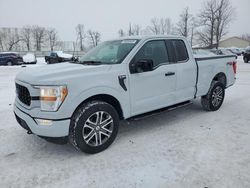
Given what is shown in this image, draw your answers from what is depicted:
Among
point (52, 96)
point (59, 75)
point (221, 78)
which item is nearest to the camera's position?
point (52, 96)

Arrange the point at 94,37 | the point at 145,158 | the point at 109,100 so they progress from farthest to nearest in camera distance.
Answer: the point at 94,37
the point at 109,100
the point at 145,158

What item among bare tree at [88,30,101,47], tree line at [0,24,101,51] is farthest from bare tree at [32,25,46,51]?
bare tree at [88,30,101,47]

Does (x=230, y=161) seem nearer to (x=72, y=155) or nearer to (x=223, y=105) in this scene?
(x=72, y=155)

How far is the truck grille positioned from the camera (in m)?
3.26

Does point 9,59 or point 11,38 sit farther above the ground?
point 11,38

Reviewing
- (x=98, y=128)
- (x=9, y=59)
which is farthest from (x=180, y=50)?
(x=9, y=59)

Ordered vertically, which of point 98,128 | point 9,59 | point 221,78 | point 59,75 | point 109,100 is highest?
point 9,59

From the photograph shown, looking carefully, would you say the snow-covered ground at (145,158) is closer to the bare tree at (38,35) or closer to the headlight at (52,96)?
the headlight at (52,96)

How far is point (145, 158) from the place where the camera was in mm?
3246

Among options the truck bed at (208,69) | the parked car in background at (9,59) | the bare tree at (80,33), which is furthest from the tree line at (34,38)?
the truck bed at (208,69)

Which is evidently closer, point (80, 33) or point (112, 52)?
point (112, 52)

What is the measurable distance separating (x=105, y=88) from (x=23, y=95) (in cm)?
130

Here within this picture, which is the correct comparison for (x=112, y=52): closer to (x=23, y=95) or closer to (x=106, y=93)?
(x=106, y=93)

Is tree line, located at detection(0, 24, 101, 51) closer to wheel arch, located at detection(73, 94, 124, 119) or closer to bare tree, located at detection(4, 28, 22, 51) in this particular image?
bare tree, located at detection(4, 28, 22, 51)
